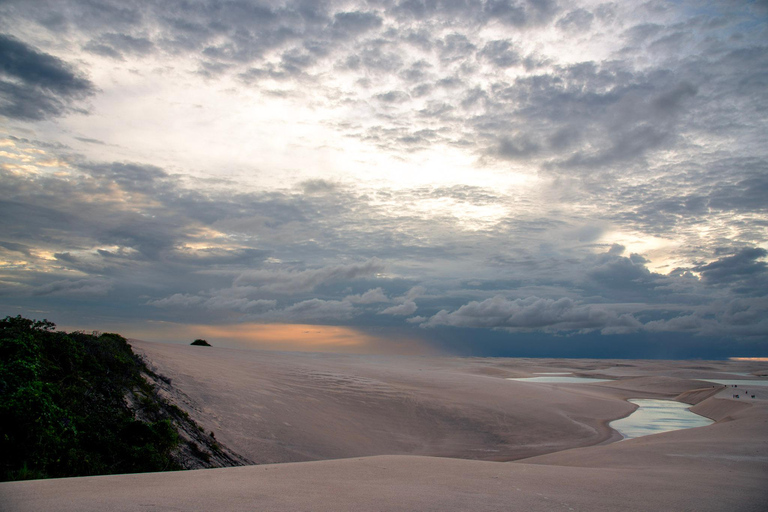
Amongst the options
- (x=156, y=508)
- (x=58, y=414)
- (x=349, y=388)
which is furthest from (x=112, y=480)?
(x=349, y=388)

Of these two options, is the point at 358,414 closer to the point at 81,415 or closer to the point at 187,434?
the point at 187,434

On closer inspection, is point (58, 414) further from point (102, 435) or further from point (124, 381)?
point (124, 381)

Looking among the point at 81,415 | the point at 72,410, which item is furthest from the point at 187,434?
the point at 72,410

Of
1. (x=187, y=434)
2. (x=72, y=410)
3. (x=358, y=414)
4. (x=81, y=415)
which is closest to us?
(x=72, y=410)

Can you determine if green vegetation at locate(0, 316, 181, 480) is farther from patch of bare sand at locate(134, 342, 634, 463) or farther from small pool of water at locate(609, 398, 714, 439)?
small pool of water at locate(609, 398, 714, 439)

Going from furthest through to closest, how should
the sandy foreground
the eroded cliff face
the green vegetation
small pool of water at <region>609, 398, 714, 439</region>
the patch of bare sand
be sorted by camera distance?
small pool of water at <region>609, 398, 714, 439</region>, the patch of bare sand, the eroded cliff face, the green vegetation, the sandy foreground

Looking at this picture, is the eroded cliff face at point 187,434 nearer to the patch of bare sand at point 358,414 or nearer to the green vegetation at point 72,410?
the green vegetation at point 72,410

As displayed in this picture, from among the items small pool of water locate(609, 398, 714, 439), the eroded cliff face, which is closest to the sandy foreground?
the eroded cliff face
